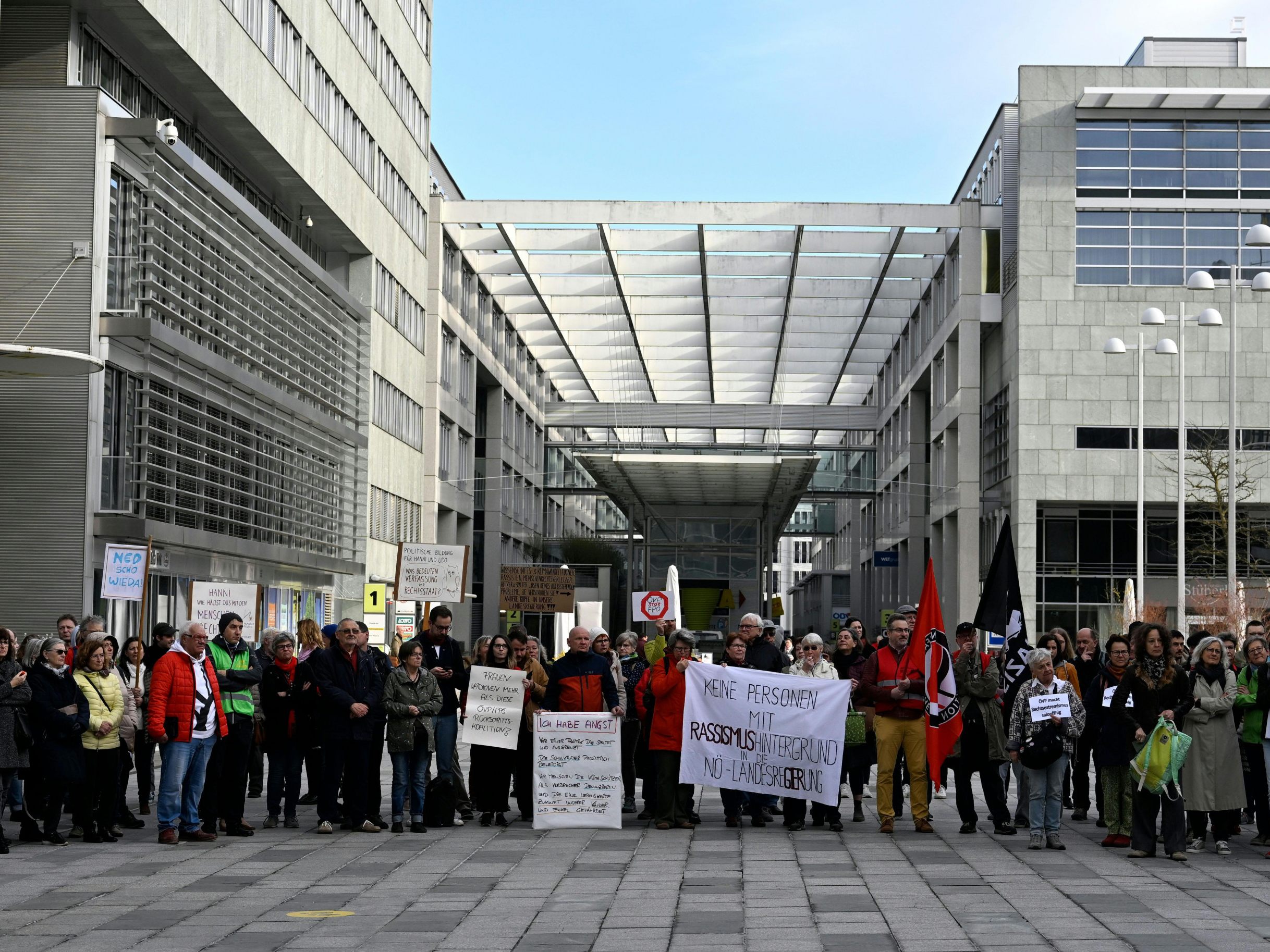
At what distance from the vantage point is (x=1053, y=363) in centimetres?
4784

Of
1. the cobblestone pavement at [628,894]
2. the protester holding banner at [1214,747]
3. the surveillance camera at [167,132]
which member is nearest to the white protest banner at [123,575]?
the cobblestone pavement at [628,894]

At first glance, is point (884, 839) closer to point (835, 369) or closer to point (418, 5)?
point (418, 5)

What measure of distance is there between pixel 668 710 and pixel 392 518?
30.9 meters

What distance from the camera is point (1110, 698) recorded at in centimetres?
1495

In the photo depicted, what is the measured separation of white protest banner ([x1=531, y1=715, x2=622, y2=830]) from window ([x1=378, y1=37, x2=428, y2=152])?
30.7m

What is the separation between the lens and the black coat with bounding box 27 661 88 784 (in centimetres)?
1378

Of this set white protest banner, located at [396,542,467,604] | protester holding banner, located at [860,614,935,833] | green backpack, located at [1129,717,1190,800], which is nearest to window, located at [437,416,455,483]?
white protest banner, located at [396,542,467,604]

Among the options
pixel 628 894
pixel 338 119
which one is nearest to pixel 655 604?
pixel 338 119

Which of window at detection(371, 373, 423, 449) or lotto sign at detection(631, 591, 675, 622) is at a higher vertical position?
window at detection(371, 373, 423, 449)

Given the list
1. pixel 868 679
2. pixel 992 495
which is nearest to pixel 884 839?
pixel 868 679

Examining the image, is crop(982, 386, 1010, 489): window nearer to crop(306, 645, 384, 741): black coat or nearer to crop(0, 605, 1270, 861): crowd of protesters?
crop(0, 605, 1270, 861): crowd of protesters

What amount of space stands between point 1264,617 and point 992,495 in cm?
3591

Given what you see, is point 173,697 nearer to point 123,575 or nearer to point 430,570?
point 123,575

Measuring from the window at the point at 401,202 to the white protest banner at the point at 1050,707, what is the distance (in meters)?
30.8
